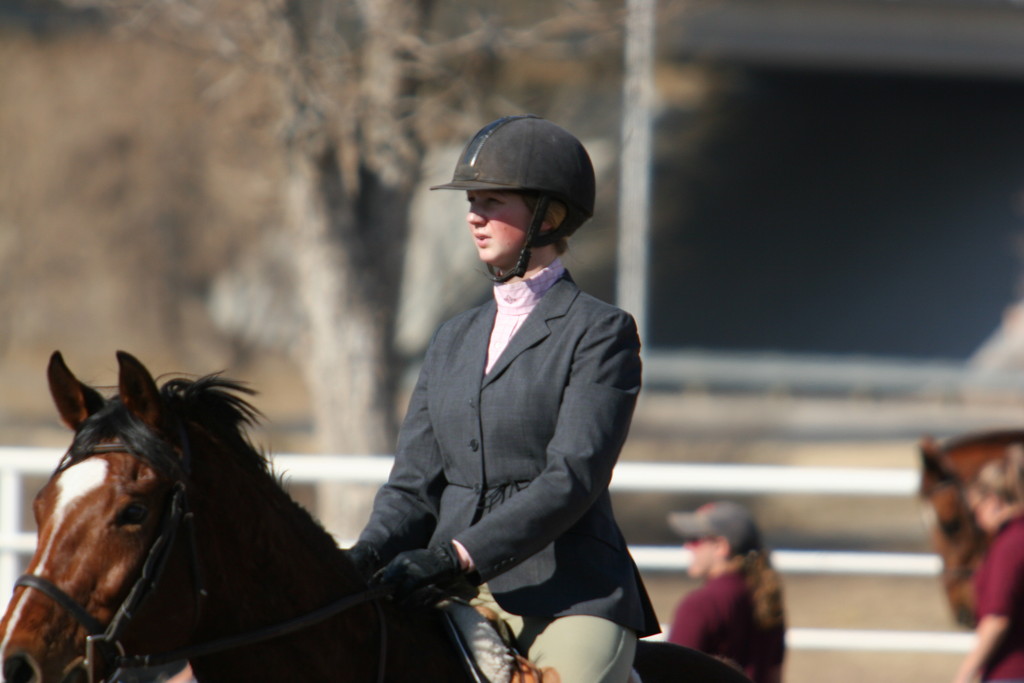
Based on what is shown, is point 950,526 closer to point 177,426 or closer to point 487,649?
point 487,649

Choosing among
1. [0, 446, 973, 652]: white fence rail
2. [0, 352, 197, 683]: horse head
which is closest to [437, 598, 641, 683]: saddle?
[0, 352, 197, 683]: horse head

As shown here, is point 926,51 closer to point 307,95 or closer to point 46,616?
point 307,95

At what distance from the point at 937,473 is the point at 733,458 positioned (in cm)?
667

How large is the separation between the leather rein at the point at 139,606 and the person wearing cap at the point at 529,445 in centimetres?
30

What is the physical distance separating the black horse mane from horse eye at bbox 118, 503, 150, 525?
3.3 inches

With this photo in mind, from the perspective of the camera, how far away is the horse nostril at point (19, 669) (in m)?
2.21

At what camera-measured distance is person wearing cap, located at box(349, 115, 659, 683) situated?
2699 millimetres

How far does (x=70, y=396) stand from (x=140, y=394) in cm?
17

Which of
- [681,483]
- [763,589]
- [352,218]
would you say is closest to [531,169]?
[763,589]

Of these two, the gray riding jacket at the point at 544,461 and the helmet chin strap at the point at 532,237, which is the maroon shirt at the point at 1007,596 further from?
the helmet chin strap at the point at 532,237

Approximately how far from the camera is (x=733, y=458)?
13.3 m

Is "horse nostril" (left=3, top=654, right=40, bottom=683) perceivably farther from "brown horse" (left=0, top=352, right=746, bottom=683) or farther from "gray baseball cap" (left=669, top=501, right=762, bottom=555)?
"gray baseball cap" (left=669, top=501, right=762, bottom=555)

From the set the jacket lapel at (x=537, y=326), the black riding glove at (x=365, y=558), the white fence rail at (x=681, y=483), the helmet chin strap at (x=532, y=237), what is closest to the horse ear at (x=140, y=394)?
the black riding glove at (x=365, y=558)

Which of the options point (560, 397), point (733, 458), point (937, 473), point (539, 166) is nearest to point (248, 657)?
point (560, 397)
